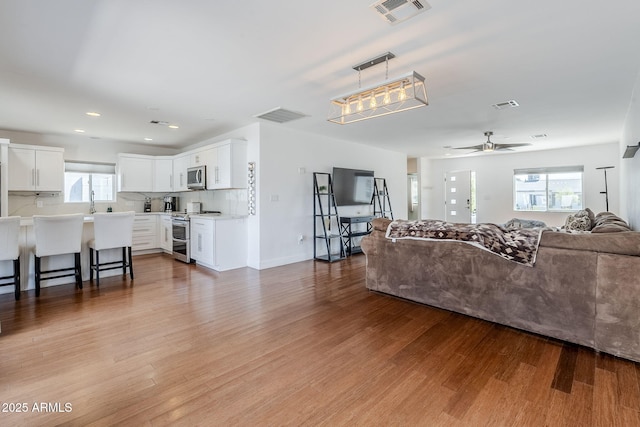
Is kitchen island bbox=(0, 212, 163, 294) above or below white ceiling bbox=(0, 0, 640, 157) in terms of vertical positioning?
below

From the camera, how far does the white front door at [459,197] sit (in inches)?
370

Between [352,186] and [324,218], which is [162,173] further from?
[352,186]

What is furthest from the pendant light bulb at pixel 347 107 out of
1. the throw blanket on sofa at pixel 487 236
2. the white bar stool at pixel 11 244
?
the white bar stool at pixel 11 244

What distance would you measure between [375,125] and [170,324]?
4.36m

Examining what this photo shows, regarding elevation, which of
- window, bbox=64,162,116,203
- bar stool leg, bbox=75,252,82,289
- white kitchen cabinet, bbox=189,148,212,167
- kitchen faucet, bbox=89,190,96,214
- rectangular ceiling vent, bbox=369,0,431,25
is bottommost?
bar stool leg, bbox=75,252,82,289

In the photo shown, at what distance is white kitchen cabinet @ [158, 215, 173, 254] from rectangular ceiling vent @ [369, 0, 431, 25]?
575 centimetres

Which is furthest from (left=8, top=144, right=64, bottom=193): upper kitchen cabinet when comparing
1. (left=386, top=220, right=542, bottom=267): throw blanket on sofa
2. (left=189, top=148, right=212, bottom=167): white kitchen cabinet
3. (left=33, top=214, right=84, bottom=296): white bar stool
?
(left=386, top=220, right=542, bottom=267): throw blanket on sofa

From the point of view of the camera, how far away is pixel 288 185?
18.4 feet

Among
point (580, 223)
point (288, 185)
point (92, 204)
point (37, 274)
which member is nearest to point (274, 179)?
point (288, 185)

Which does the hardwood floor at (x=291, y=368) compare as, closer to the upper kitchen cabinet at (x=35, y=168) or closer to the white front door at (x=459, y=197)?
the upper kitchen cabinet at (x=35, y=168)

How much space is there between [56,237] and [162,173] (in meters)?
3.51

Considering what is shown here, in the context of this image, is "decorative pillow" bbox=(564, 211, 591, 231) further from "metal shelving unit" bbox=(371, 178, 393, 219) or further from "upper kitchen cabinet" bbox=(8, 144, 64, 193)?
"upper kitchen cabinet" bbox=(8, 144, 64, 193)

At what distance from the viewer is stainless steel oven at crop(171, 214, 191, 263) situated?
561 cm

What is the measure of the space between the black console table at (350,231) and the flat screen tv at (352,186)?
41 centimetres
